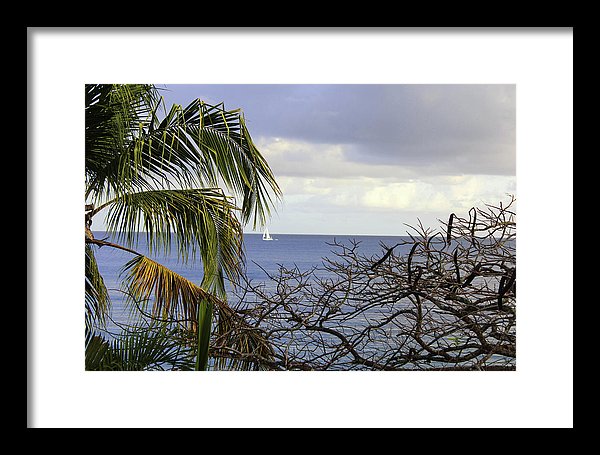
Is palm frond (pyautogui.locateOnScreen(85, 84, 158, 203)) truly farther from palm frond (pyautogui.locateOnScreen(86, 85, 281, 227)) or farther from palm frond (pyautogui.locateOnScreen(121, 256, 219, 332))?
palm frond (pyautogui.locateOnScreen(121, 256, 219, 332))

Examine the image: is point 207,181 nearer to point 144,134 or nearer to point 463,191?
point 144,134

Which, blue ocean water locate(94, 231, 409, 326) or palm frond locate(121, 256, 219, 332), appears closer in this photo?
palm frond locate(121, 256, 219, 332)

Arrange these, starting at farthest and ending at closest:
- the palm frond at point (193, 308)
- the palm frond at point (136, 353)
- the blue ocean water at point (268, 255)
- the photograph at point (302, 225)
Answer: the blue ocean water at point (268, 255)
the palm frond at point (193, 308)
the photograph at point (302, 225)
the palm frond at point (136, 353)

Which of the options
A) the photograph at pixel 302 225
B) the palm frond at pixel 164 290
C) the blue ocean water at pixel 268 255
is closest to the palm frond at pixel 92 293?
the photograph at pixel 302 225

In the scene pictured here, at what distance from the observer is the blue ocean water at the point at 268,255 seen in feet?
34.0

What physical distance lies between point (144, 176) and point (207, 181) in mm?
334

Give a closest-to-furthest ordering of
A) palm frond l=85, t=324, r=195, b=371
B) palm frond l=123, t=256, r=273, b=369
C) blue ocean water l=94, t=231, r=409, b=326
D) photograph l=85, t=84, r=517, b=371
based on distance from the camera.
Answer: palm frond l=85, t=324, r=195, b=371, photograph l=85, t=84, r=517, b=371, palm frond l=123, t=256, r=273, b=369, blue ocean water l=94, t=231, r=409, b=326

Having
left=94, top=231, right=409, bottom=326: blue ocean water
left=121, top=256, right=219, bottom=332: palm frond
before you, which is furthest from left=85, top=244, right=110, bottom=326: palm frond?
left=94, top=231, right=409, bottom=326: blue ocean water

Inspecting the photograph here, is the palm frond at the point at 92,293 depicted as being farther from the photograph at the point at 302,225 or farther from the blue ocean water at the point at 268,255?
the blue ocean water at the point at 268,255

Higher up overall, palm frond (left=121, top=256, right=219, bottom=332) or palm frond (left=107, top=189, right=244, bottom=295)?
palm frond (left=107, top=189, right=244, bottom=295)

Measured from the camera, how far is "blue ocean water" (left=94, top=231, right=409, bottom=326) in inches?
408
